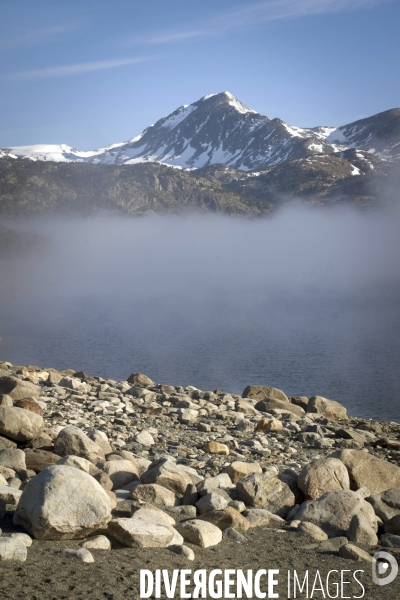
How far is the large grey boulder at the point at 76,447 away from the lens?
9.66 meters

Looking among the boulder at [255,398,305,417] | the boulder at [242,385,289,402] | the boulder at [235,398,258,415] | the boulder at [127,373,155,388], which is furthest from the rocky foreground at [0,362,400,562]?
the boulder at [127,373,155,388]

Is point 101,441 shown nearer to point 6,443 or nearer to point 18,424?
point 18,424

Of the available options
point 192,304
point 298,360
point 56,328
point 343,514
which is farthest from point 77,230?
point 343,514

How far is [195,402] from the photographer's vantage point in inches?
707

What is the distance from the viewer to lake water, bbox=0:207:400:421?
30.2 m

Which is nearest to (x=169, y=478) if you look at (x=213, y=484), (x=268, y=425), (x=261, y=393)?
(x=213, y=484)

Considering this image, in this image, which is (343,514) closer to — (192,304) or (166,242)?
(192,304)

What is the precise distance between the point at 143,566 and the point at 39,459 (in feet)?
11.5

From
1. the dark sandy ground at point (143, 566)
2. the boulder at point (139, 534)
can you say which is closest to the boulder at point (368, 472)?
the dark sandy ground at point (143, 566)

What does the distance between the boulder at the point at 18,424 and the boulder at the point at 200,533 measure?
424cm

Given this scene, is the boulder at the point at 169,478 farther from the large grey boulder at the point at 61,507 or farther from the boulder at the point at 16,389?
the boulder at the point at 16,389

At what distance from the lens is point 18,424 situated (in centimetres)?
1024

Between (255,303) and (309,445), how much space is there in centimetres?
4821

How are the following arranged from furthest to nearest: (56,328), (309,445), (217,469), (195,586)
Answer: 1. (56,328)
2. (309,445)
3. (217,469)
4. (195,586)
